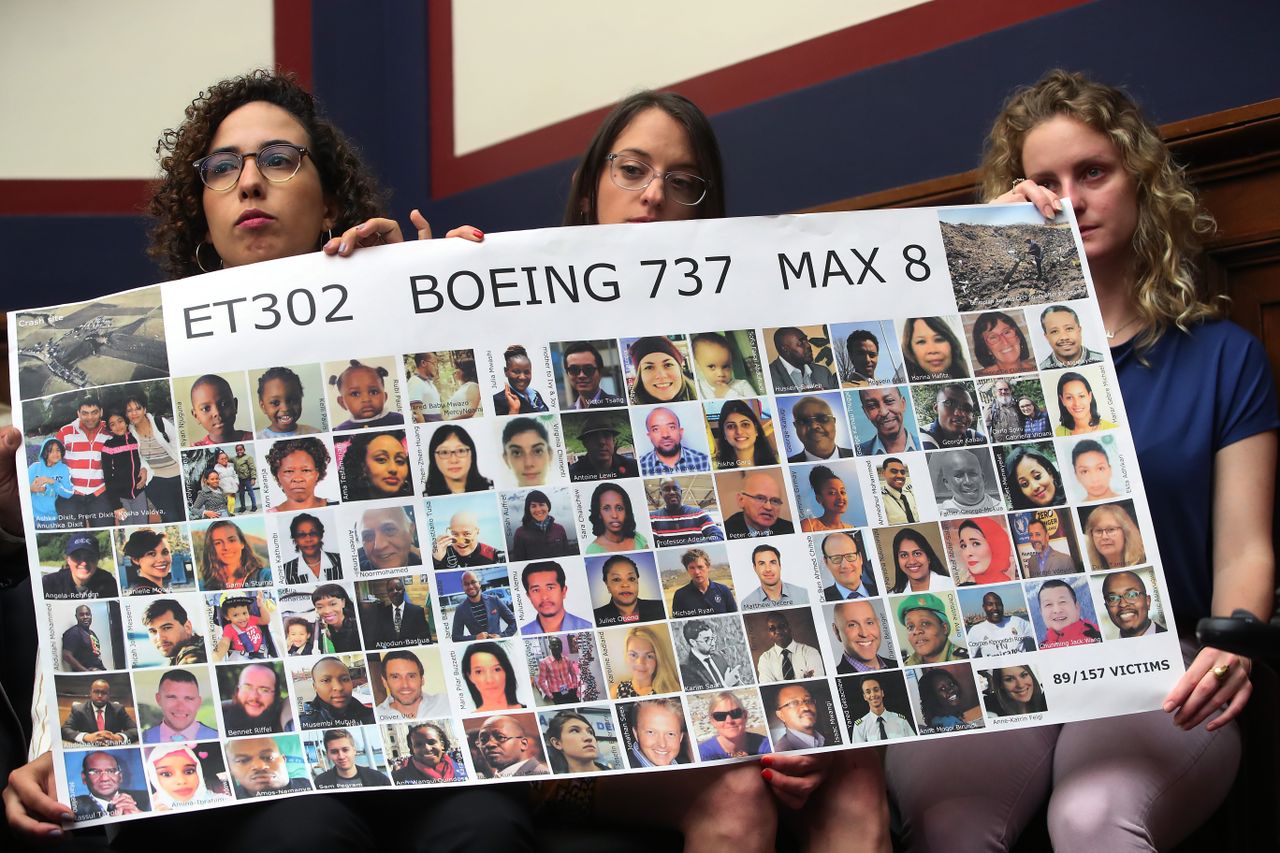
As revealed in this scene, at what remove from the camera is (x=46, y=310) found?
1414 mm

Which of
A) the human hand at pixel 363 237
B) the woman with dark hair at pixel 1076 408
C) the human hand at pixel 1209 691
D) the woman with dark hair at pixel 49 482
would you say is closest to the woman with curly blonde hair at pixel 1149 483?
the human hand at pixel 1209 691

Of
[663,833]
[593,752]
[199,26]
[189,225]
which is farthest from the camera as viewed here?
[199,26]

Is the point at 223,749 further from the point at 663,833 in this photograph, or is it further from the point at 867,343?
the point at 867,343

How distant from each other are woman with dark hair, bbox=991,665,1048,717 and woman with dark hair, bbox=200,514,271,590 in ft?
2.70

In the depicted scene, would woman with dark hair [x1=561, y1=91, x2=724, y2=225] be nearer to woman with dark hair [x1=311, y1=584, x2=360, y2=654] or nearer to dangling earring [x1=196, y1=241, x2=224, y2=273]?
dangling earring [x1=196, y1=241, x2=224, y2=273]

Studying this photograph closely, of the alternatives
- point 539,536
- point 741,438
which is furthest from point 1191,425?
point 539,536

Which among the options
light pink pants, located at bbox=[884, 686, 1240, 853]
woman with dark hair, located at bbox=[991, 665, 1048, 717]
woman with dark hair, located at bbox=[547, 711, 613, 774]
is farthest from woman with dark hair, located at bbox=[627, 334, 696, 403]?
light pink pants, located at bbox=[884, 686, 1240, 853]

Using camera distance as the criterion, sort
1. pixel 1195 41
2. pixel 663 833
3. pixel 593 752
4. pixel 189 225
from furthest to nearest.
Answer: pixel 1195 41 → pixel 189 225 → pixel 663 833 → pixel 593 752

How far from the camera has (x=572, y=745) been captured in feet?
4.17

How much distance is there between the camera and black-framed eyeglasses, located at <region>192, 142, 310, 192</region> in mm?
1580

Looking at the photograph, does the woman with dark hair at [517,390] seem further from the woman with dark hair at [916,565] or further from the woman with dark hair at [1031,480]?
the woman with dark hair at [1031,480]

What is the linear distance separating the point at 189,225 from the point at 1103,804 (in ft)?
4.77

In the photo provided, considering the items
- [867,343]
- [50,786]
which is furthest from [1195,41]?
[50,786]

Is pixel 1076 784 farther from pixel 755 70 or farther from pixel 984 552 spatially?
pixel 755 70
